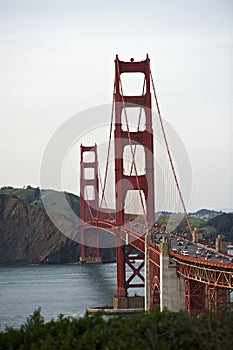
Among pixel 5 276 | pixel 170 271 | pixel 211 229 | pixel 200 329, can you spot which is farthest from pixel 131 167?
pixel 211 229

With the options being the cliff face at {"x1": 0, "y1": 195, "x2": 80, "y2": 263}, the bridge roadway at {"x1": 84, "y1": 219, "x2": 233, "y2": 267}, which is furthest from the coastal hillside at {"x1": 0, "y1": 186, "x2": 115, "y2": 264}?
the bridge roadway at {"x1": 84, "y1": 219, "x2": 233, "y2": 267}

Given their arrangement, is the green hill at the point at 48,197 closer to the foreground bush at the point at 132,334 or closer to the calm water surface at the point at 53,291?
the calm water surface at the point at 53,291

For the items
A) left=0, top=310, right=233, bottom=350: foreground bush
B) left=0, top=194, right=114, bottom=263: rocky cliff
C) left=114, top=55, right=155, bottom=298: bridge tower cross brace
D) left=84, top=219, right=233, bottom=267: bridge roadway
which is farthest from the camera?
left=0, top=194, right=114, bottom=263: rocky cliff

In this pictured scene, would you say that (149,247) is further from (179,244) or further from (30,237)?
(30,237)

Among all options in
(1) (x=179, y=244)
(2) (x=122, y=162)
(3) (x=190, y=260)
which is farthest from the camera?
(2) (x=122, y=162)

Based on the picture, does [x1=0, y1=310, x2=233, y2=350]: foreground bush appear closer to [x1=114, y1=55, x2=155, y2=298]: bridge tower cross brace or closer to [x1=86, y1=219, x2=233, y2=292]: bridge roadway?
[x1=86, y1=219, x2=233, y2=292]: bridge roadway

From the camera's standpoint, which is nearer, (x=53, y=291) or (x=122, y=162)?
(x=122, y=162)

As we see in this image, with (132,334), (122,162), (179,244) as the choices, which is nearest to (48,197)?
(122,162)

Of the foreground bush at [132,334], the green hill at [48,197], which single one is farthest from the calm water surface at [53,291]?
the green hill at [48,197]
